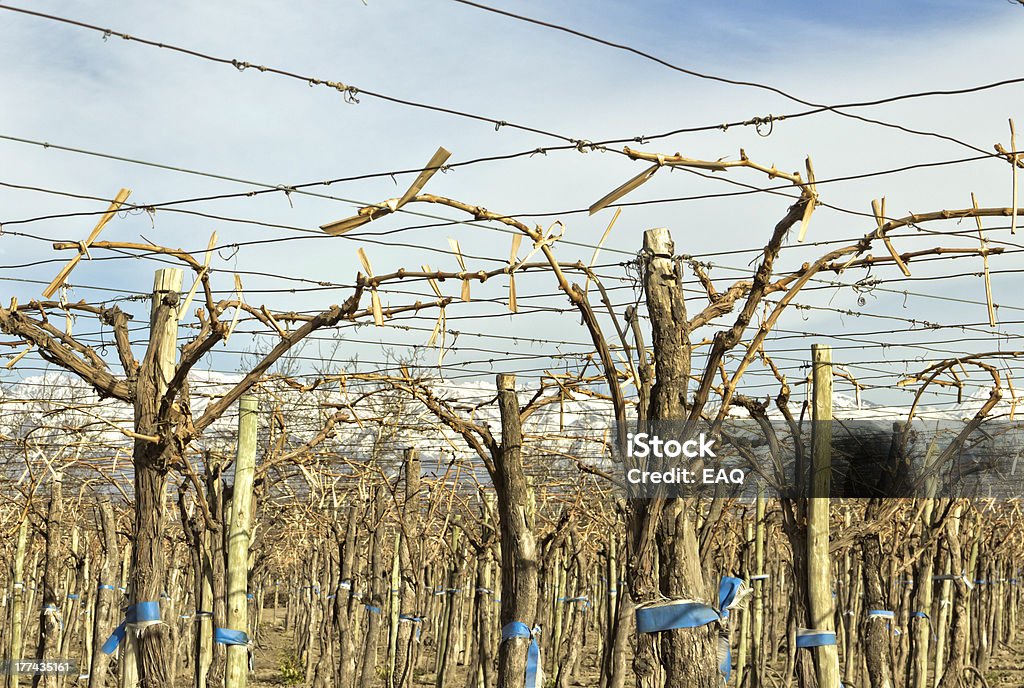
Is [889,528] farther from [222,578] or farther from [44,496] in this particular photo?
[44,496]

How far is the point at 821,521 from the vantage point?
21.4 feet

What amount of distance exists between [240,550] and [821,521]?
4211 millimetres

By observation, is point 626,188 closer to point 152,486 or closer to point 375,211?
point 375,211

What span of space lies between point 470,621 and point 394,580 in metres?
10.7

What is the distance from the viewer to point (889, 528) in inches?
556

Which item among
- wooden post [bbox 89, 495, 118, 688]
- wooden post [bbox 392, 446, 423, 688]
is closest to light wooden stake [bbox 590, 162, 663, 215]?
wooden post [bbox 392, 446, 423, 688]

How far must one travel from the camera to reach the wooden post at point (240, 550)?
7879 mm

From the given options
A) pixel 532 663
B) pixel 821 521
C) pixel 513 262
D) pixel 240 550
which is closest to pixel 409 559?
pixel 532 663

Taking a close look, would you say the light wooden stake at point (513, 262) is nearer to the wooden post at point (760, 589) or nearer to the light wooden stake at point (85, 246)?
the light wooden stake at point (85, 246)

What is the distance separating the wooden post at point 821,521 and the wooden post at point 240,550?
4034 mm

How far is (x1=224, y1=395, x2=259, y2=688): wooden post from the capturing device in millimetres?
7879

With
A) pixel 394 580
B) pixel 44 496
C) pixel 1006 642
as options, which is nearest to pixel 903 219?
pixel 394 580

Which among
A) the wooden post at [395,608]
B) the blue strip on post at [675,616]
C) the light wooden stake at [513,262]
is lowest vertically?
the wooden post at [395,608]

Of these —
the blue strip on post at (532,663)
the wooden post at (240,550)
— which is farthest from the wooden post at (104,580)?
the blue strip on post at (532,663)
